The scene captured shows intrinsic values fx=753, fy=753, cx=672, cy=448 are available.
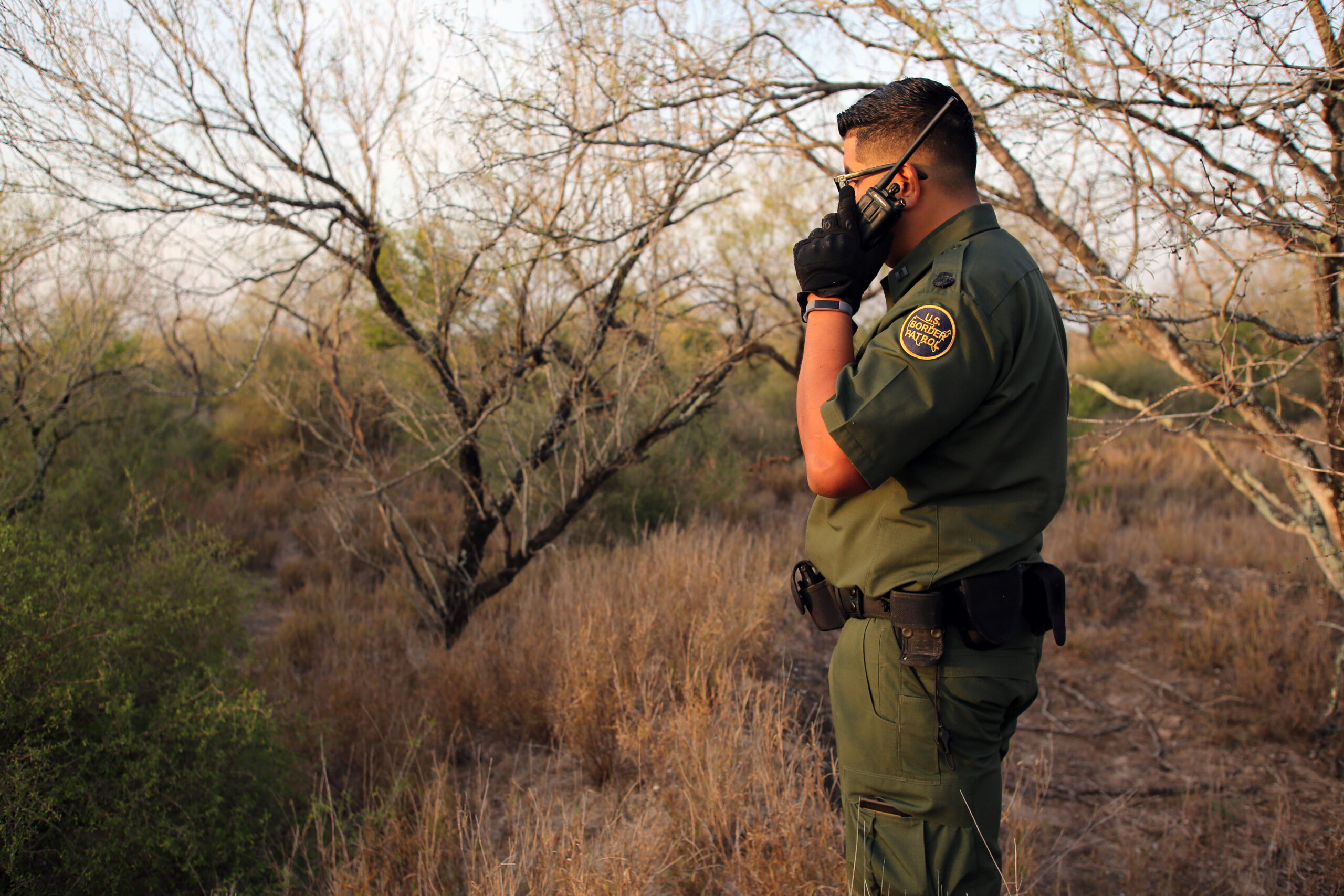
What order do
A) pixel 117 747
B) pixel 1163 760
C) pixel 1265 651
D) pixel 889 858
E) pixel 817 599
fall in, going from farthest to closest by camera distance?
pixel 1265 651 < pixel 1163 760 < pixel 117 747 < pixel 817 599 < pixel 889 858

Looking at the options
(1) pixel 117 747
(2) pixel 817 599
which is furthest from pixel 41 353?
(2) pixel 817 599

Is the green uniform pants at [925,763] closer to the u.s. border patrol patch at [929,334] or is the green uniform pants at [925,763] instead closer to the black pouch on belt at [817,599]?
the black pouch on belt at [817,599]

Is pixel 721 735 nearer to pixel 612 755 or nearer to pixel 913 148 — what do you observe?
pixel 612 755

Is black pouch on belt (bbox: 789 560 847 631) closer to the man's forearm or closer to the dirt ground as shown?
the man's forearm

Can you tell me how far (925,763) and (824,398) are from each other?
2.59 feet

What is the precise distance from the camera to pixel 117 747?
2.55 metres

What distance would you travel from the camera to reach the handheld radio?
1.65m

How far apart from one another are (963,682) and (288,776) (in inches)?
112

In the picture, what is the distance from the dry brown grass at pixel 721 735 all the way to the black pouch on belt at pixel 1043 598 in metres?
0.68

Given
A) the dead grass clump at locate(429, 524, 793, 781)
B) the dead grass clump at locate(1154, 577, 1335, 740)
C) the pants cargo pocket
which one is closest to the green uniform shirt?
the pants cargo pocket

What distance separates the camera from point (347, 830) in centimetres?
298

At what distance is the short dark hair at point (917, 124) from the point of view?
1680mm

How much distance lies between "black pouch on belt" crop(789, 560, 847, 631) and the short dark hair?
0.98 m

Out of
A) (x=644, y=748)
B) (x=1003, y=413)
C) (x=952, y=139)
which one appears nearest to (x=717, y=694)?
(x=644, y=748)
